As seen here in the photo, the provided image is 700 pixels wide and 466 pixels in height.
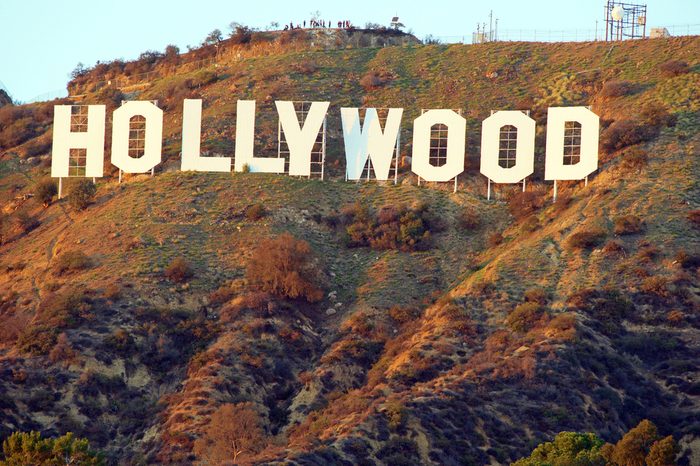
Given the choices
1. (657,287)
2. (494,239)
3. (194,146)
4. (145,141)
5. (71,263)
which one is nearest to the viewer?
(657,287)

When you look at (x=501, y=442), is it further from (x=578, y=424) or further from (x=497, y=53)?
(x=497, y=53)

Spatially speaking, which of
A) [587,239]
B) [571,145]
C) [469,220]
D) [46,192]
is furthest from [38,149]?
[587,239]

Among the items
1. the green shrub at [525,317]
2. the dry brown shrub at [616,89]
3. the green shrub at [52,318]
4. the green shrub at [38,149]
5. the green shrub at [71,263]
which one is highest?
the dry brown shrub at [616,89]

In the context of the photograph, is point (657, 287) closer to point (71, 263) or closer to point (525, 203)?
point (525, 203)

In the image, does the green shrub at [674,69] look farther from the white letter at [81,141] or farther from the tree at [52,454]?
the tree at [52,454]

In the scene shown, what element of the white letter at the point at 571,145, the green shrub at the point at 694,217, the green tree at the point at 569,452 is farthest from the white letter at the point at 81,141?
the green tree at the point at 569,452

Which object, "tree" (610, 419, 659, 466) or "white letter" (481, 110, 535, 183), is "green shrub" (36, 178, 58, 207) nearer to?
"white letter" (481, 110, 535, 183)

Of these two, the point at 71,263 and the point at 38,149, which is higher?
the point at 38,149
